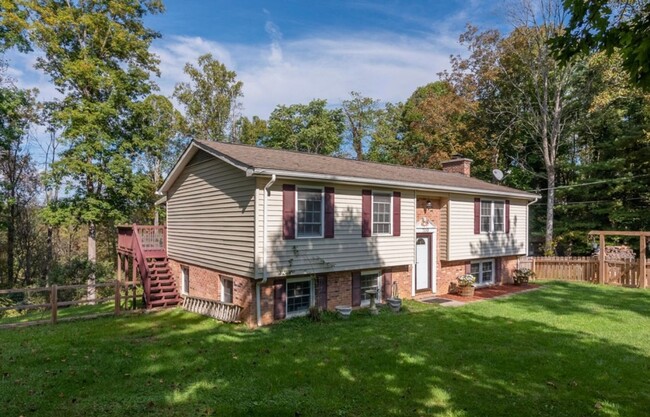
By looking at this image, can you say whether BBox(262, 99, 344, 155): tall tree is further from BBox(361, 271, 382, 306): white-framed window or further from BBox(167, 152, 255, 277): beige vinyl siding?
BBox(361, 271, 382, 306): white-framed window

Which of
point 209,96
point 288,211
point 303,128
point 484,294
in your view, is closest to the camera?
point 288,211

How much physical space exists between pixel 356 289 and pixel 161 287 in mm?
7029

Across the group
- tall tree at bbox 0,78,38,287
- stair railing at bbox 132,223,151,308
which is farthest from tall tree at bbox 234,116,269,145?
stair railing at bbox 132,223,151,308

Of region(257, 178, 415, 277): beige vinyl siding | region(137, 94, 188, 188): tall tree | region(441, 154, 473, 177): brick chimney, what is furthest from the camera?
region(137, 94, 188, 188): tall tree

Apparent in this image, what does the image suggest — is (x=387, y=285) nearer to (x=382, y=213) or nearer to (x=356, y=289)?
(x=356, y=289)

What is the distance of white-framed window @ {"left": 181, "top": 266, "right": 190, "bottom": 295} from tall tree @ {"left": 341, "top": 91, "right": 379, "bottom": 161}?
25001mm

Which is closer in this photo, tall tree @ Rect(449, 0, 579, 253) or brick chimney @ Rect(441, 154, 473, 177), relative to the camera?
brick chimney @ Rect(441, 154, 473, 177)

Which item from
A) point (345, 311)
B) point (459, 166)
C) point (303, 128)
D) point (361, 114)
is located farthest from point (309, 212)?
point (361, 114)

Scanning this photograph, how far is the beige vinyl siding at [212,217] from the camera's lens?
1012 centimetres

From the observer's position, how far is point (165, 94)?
79.6 ft

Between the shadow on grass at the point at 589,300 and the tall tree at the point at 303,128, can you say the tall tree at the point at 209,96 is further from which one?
the shadow on grass at the point at 589,300

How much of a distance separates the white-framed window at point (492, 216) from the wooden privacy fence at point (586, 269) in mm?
3416

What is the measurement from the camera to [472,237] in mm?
15055

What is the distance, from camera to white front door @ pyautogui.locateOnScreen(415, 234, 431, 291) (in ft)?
Answer: 45.8
